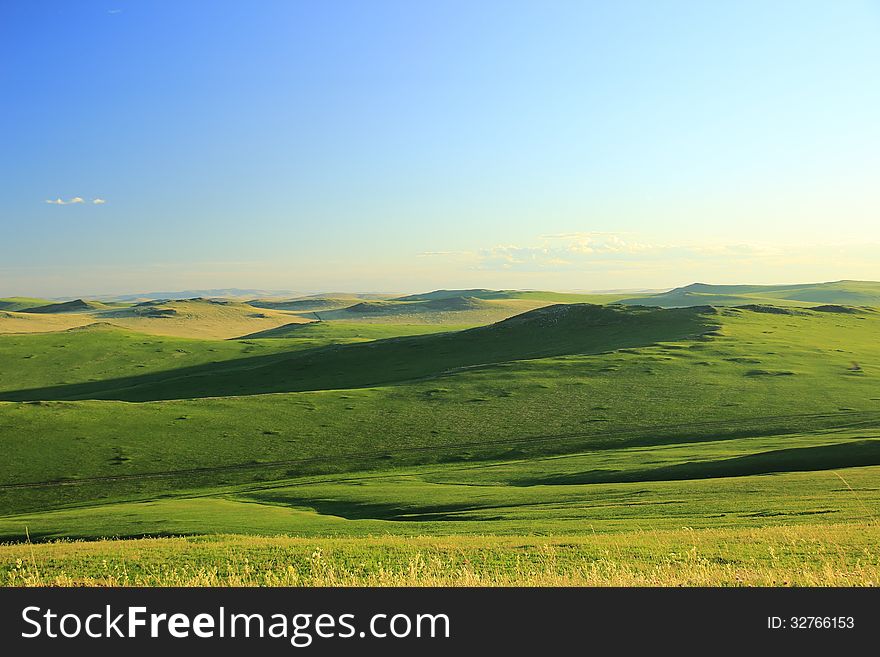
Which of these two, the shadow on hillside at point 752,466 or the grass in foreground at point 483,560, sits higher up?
the grass in foreground at point 483,560

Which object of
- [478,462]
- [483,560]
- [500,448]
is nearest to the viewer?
[483,560]

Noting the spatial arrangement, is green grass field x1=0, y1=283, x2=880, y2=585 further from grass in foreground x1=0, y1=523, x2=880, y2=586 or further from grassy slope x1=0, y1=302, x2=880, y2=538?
grassy slope x1=0, y1=302, x2=880, y2=538

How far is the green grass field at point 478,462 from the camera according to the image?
2209 centimetres

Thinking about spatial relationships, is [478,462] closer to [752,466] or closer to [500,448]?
[500,448]

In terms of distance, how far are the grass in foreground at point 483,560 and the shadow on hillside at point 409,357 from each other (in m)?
84.7

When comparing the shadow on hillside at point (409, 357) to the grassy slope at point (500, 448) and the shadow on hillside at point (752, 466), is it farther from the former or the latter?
the shadow on hillside at point (752, 466)

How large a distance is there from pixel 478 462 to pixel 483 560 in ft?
141

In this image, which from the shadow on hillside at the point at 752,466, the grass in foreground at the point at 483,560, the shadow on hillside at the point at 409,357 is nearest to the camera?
the grass in foreground at the point at 483,560

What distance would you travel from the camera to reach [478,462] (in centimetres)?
6419

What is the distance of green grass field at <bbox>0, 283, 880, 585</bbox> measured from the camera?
22094 millimetres

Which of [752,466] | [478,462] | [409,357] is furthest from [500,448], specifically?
[409,357]

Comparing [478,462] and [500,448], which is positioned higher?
[500,448]

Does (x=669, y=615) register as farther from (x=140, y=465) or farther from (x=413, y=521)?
(x=140, y=465)

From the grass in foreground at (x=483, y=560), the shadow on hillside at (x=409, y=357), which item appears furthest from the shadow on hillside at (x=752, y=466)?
the shadow on hillside at (x=409, y=357)
